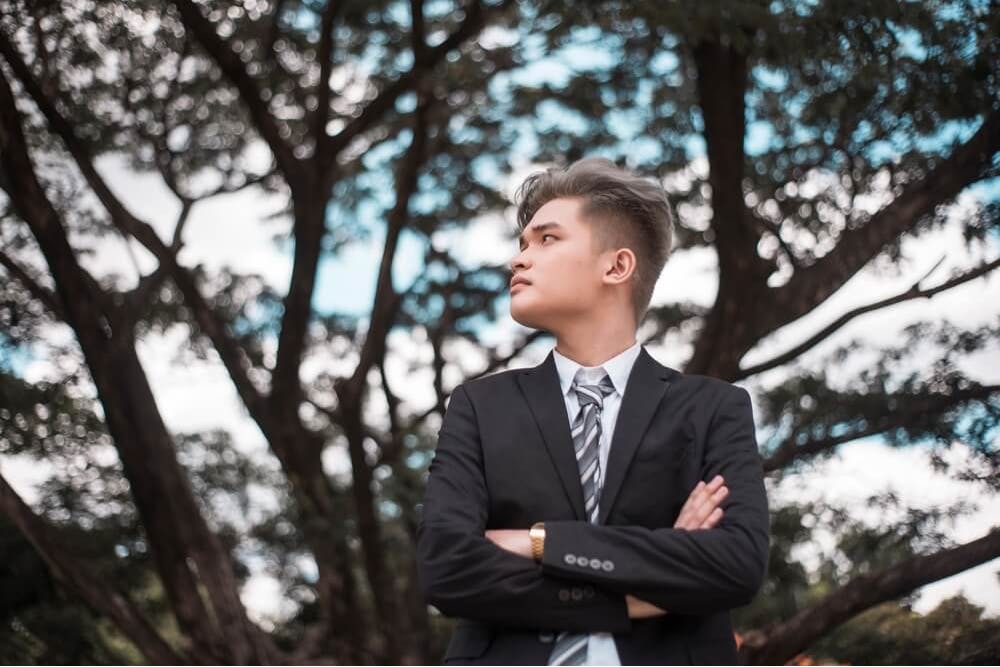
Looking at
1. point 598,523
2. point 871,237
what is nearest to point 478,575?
point 598,523

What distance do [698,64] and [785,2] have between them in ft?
2.35

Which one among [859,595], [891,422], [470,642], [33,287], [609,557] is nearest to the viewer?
[609,557]

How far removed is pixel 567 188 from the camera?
7.27 ft

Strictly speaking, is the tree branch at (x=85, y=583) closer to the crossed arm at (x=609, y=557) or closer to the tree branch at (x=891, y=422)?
the tree branch at (x=891, y=422)

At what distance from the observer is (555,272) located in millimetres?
2088

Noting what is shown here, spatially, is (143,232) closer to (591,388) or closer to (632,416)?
(591,388)

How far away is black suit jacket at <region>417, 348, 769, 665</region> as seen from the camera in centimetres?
178

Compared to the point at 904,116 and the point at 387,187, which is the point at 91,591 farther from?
the point at 904,116

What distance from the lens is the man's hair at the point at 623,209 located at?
2170 millimetres

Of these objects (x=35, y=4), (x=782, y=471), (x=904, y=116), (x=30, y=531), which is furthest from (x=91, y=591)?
(x=904, y=116)

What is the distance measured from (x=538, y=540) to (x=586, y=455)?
0.61 feet

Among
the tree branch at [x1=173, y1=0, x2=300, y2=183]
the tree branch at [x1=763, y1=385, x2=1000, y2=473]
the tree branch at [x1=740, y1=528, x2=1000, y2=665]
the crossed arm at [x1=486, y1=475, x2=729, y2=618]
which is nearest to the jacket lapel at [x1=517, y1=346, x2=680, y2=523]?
the crossed arm at [x1=486, y1=475, x2=729, y2=618]

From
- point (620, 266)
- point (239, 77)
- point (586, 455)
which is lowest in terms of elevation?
point (586, 455)

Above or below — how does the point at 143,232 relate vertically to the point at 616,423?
above
